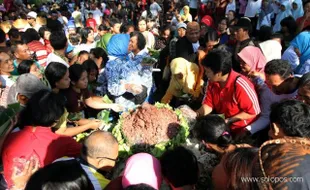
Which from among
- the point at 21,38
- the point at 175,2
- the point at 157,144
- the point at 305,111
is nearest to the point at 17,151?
the point at 157,144

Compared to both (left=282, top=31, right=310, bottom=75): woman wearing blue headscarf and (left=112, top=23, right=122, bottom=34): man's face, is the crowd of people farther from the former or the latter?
(left=112, top=23, right=122, bottom=34): man's face

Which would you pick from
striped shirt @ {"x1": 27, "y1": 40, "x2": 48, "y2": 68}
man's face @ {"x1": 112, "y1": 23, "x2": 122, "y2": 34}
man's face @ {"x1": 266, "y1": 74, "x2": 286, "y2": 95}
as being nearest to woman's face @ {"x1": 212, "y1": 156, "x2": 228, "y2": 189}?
man's face @ {"x1": 266, "y1": 74, "x2": 286, "y2": 95}

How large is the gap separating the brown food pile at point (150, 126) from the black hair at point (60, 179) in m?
1.31

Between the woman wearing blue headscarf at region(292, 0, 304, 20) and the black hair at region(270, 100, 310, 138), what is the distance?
6.30 m

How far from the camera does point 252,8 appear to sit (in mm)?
8305

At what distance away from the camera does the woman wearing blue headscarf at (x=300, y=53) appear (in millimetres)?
4348

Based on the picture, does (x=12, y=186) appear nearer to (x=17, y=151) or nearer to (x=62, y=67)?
(x=17, y=151)

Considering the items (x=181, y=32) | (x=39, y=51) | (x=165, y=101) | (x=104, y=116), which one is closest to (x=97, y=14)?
(x=181, y=32)

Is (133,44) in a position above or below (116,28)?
above

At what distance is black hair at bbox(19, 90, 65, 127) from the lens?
2371mm

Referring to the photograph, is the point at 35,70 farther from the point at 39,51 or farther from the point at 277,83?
the point at 277,83

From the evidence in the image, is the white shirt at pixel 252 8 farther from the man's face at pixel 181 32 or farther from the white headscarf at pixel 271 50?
the white headscarf at pixel 271 50

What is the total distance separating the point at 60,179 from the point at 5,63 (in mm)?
2665

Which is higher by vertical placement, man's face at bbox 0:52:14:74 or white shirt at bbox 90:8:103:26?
man's face at bbox 0:52:14:74
